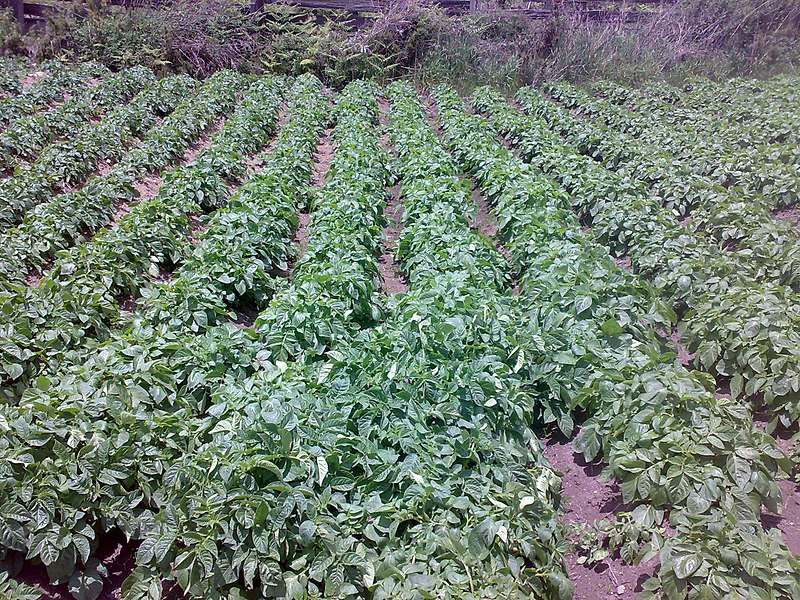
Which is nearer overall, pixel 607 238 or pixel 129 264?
pixel 129 264

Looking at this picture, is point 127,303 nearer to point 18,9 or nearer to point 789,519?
point 789,519

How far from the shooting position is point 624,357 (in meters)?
4.48

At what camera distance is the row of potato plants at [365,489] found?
303cm

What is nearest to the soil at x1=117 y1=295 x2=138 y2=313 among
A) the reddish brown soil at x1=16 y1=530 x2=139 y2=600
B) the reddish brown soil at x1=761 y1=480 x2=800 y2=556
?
the reddish brown soil at x1=16 y1=530 x2=139 y2=600

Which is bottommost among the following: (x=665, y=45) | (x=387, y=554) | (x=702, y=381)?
(x=665, y=45)

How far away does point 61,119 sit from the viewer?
36.8 feet

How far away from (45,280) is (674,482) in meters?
4.91

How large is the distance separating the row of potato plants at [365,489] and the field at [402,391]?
2 centimetres

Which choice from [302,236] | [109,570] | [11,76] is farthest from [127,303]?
[11,76]

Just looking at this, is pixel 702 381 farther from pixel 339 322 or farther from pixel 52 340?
pixel 52 340

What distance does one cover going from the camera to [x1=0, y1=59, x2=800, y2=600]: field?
3143mm

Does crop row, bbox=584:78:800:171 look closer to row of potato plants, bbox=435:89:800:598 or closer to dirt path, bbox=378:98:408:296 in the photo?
row of potato plants, bbox=435:89:800:598

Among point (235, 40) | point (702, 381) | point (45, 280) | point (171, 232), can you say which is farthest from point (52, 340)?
point (235, 40)

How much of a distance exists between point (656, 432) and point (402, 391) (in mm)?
1497
